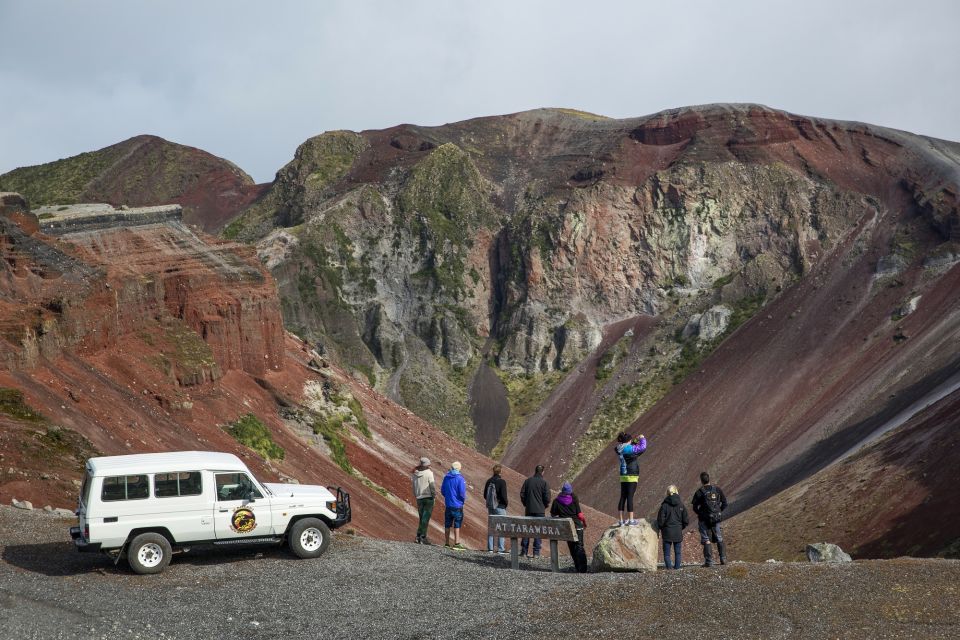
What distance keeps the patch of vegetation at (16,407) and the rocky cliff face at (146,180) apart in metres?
102

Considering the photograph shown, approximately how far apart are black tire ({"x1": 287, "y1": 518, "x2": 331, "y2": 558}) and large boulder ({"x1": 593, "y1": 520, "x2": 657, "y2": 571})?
16.2 ft


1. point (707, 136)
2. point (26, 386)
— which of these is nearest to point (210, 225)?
point (707, 136)

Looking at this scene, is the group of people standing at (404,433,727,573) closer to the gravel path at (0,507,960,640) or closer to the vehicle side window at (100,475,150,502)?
the gravel path at (0,507,960,640)

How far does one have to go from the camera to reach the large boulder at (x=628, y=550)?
19859mm

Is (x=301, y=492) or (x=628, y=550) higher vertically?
(x=301, y=492)

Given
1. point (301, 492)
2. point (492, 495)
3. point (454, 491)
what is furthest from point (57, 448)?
point (492, 495)

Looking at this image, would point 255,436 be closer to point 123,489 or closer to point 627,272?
point 123,489

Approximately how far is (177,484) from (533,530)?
21.0 feet

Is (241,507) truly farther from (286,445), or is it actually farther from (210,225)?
(210,225)

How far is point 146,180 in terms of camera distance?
143 metres

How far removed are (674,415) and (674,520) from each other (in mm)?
66601

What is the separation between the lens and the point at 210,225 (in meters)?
129

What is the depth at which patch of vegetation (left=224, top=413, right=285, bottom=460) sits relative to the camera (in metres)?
41.3

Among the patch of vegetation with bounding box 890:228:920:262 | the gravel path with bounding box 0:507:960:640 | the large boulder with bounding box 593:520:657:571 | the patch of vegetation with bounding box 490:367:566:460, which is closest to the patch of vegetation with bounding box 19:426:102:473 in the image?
the gravel path with bounding box 0:507:960:640
